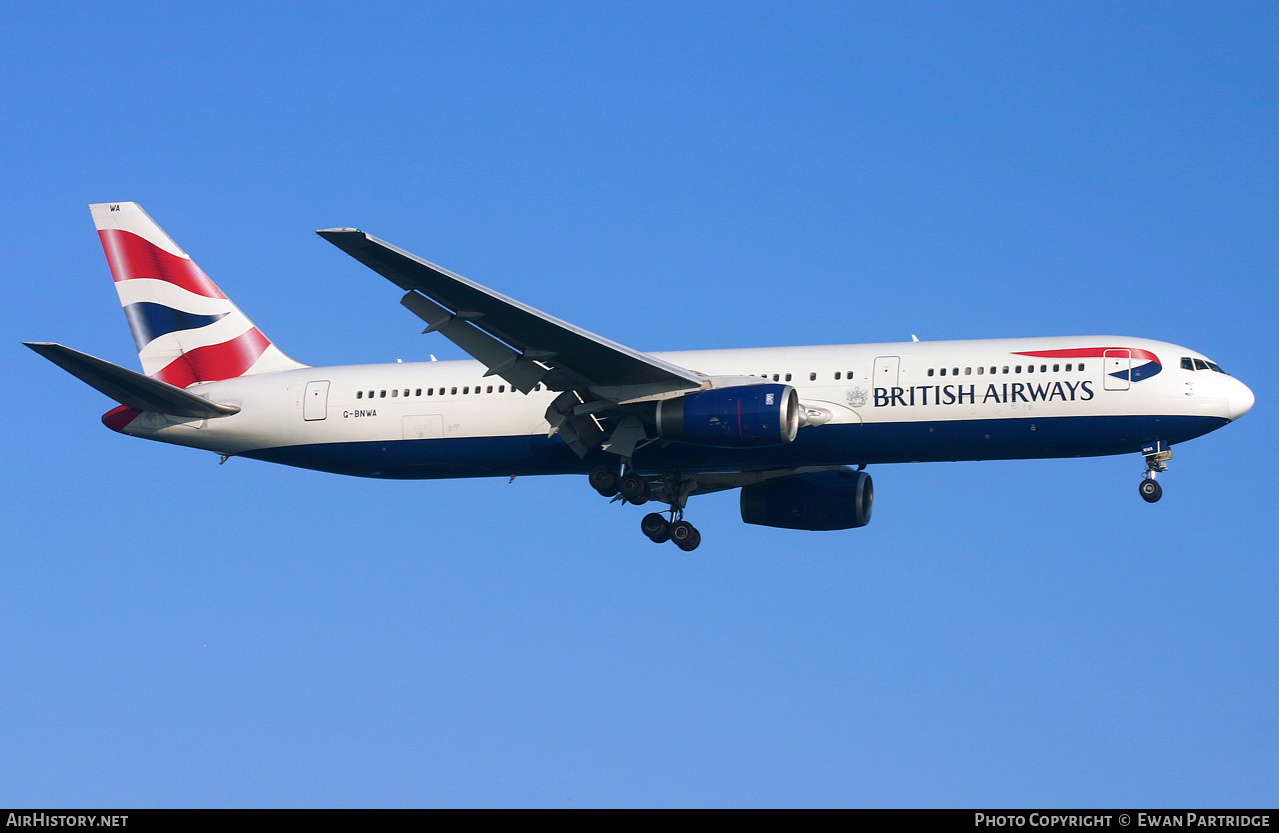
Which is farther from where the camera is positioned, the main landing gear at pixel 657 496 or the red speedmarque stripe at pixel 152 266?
the red speedmarque stripe at pixel 152 266

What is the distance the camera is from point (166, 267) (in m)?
44.2

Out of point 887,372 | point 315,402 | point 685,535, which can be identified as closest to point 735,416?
point 887,372

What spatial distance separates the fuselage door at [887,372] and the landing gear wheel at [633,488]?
6.43m

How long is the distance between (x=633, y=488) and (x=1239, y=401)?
14.7 metres

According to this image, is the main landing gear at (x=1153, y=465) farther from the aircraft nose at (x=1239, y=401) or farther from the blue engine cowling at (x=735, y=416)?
the blue engine cowling at (x=735, y=416)

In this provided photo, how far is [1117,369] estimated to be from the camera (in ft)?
116

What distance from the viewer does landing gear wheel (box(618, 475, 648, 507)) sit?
38062mm

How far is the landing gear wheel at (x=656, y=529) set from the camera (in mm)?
40594

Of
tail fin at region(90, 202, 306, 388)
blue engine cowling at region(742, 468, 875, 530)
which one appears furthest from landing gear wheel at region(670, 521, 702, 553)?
tail fin at region(90, 202, 306, 388)

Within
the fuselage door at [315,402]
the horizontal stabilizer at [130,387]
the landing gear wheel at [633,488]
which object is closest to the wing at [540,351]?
the landing gear wheel at [633,488]

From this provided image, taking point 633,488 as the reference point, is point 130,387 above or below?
above

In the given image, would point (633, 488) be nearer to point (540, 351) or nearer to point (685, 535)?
point (685, 535)
